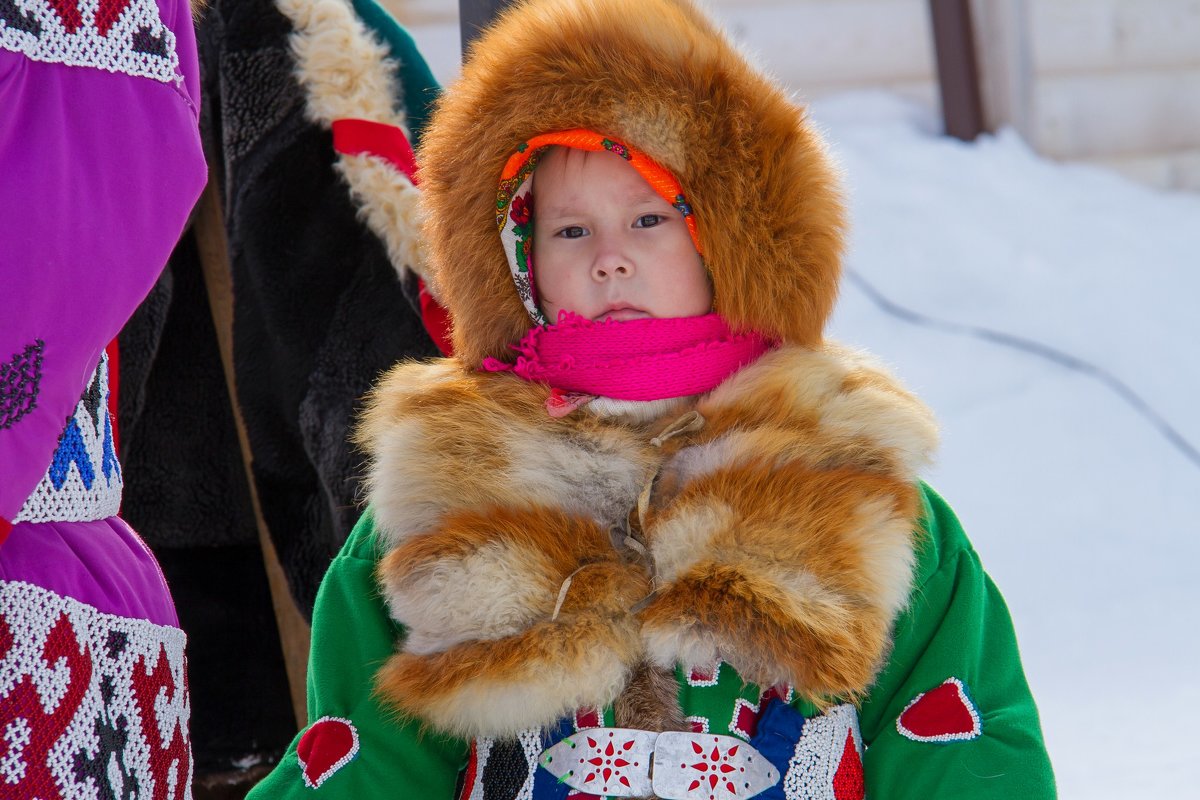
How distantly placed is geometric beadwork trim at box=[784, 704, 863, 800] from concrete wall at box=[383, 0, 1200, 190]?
4.67 metres

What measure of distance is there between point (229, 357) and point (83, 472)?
0.93 metres

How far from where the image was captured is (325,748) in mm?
1415

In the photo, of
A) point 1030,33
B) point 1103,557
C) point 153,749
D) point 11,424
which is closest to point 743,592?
point 153,749

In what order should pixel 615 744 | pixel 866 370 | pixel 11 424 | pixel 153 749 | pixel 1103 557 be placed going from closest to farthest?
pixel 11 424
pixel 153 749
pixel 615 744
pixel 866 370
pixel 1103 557

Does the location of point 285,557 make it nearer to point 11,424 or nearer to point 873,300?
point 11,424

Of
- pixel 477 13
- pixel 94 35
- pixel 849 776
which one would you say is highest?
pixel 94 35

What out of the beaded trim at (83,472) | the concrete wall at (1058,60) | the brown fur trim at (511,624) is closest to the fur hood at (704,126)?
Result: the brown fur trim at (511,624)

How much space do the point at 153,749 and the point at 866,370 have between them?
33.6 inches

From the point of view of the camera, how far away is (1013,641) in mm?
1397

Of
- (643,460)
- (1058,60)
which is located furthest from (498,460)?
(1058,60)

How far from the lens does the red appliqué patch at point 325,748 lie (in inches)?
55.1

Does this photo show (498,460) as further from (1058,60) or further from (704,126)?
(1058,60)

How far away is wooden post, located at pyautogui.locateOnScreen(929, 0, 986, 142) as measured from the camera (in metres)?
5.50

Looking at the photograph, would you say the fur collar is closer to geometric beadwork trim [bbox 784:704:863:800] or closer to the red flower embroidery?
geometric beadwork trim [bbox 784:704:863:800]
